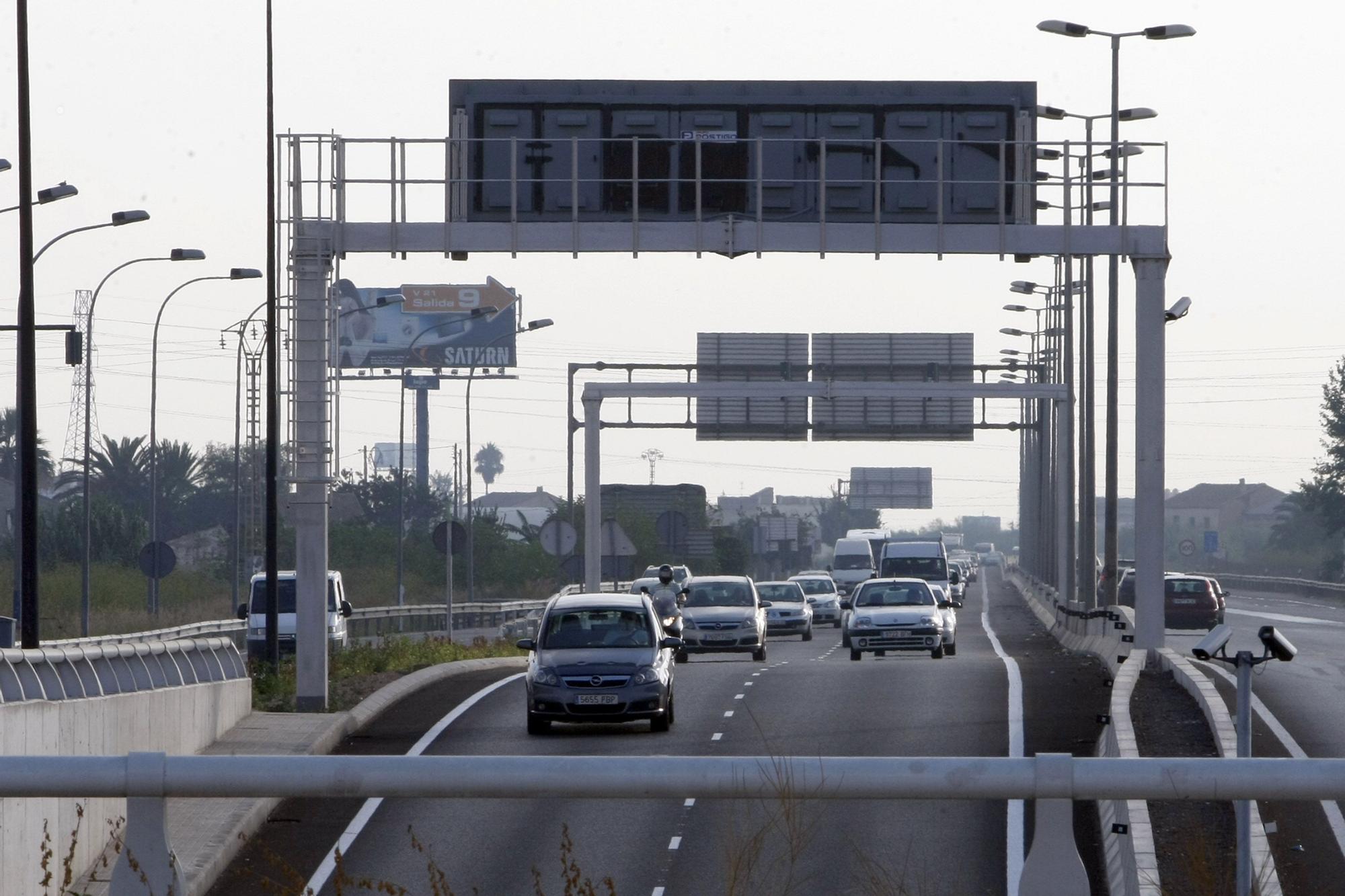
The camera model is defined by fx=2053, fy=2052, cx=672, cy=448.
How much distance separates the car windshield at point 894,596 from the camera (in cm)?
4016

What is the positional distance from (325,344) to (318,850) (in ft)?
34.5

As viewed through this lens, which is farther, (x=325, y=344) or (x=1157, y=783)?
A: (x=325, y=344)

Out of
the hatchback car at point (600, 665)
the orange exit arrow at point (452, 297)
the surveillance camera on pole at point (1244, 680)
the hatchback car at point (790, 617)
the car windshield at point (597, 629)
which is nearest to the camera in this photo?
the surveillance camera on pole at point (1244, 680)

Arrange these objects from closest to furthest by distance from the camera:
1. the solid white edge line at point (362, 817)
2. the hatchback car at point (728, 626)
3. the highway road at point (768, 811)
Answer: the highway road at point (768, 811) → the solid white edge line at point (362, 817) → the hatchback car at point (728, 626)

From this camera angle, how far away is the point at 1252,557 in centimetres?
18525

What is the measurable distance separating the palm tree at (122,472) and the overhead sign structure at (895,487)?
41272 mm

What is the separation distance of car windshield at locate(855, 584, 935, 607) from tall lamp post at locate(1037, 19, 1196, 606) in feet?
15.2

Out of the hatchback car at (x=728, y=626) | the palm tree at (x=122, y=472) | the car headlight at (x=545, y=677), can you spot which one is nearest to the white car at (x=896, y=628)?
the hatchback car at (x=728, y=626)

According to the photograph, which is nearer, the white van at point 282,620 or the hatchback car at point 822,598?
the white van at point 282,620

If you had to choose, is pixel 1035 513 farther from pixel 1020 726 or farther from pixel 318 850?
pixel 318 850

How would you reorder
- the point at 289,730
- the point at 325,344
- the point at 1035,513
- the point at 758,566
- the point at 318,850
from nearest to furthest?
the point at 318,850
the point at 289,730
the point at 325,344
the point at 1035,513
the point at 758,566

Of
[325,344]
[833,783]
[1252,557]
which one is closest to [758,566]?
[1252,557]

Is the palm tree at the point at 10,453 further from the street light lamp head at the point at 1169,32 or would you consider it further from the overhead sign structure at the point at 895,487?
the street light lamp head at the point at 1169,32

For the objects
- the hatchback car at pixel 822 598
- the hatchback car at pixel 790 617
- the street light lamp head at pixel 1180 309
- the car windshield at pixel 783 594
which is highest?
the street light lamp head at pixel 1180 309
